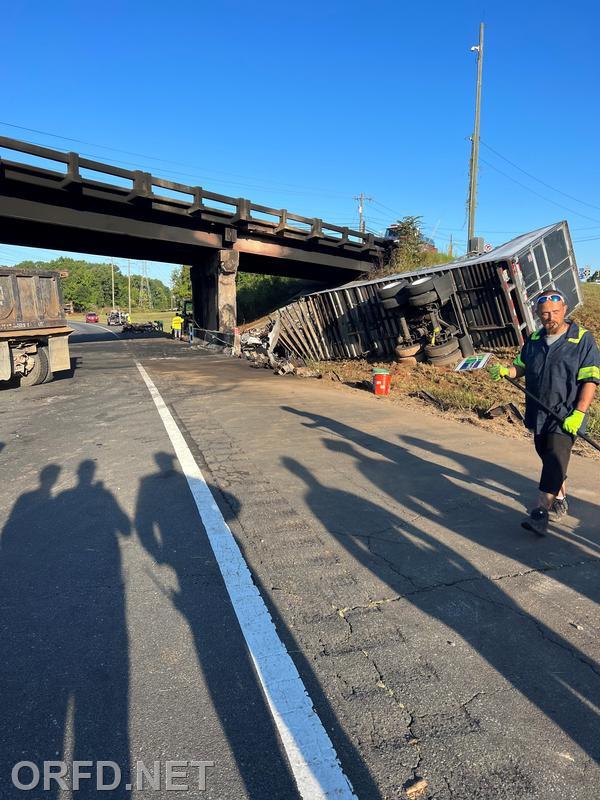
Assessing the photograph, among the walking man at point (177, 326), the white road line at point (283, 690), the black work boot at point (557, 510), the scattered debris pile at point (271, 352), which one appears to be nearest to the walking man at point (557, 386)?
the black work boot at point (557, 510)

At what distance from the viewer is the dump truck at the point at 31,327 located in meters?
11.8

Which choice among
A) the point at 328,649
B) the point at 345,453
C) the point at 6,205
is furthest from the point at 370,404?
the point at 6,205

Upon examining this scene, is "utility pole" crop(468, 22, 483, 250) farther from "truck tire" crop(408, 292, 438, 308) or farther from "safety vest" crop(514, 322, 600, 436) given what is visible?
"safety vest" crop(514, 322, 600, 436)

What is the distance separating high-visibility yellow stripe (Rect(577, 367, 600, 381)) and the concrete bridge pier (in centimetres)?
2198

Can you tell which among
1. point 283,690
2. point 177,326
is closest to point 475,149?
point 177,326

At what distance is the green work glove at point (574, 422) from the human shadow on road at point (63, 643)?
3.41 metres

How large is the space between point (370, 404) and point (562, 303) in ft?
21.5

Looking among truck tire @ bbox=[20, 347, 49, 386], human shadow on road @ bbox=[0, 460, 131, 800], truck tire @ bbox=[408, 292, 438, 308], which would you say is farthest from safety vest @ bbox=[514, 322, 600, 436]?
truck tire @ bbox=[20, 347, 49, 386]

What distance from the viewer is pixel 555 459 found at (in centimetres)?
409

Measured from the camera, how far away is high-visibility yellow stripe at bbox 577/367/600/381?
12.7ft

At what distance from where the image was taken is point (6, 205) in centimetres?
1770

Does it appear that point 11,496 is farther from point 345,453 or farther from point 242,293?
point 242,293

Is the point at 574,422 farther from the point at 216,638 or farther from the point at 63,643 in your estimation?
the point at 63,643

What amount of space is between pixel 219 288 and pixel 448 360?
14382mm
